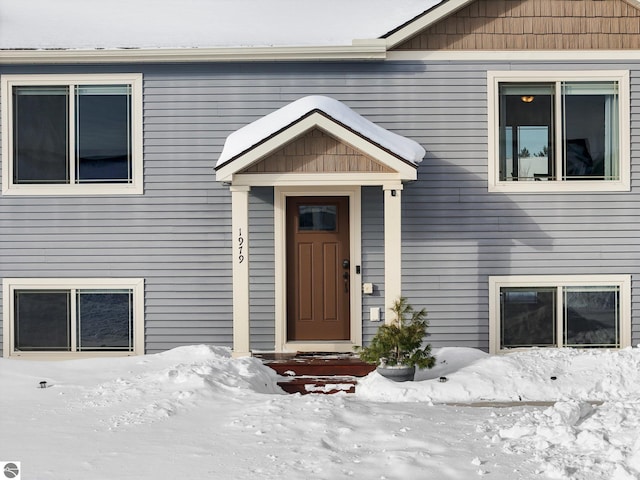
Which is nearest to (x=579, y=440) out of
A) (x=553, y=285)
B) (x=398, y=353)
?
(x=398, y=353)

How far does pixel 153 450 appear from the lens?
226 inches

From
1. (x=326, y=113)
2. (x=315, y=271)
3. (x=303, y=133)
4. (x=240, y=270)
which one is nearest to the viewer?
(x=326, y=113)

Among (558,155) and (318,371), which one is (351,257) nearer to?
(318,371)

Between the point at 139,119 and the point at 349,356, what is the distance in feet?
14.7

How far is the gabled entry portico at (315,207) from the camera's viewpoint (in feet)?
29.2

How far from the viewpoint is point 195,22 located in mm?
10523

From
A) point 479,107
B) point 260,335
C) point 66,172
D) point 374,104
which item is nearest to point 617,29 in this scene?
point 479,107

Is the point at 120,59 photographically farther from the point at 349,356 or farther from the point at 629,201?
the point at 629,201

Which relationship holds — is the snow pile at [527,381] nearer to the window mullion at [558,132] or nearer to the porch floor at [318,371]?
the porch floor at [318,371]

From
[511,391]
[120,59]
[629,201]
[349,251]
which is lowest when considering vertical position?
[511,391]

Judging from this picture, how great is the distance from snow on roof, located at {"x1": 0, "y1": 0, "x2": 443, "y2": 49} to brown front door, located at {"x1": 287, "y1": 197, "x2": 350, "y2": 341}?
242cm

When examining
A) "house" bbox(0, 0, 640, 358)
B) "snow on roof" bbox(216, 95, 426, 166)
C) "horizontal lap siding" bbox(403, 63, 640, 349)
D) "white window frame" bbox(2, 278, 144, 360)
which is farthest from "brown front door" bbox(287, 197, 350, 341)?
"white window frame" bbox(2, 278, 144, 360)

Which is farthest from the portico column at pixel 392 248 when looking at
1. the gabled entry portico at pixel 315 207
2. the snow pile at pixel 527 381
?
the snow pile at pixel 527 381

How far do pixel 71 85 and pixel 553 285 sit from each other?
7459 mm
